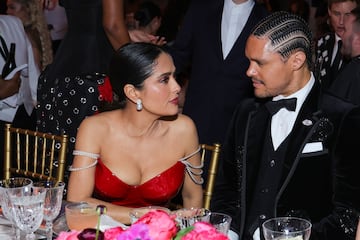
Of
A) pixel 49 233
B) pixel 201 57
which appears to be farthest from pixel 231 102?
pixel 49 233

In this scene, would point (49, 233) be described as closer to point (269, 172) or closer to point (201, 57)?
point (269, 172)

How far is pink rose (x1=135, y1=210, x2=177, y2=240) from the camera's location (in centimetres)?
160

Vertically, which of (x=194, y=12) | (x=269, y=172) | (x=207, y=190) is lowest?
(x=207, y=190)

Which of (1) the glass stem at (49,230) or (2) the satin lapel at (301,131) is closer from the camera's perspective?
(1) the glass stem at (49,230)

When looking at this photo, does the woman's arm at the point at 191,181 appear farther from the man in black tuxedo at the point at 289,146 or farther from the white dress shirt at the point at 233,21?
the white dress shirt at the point at 233,21

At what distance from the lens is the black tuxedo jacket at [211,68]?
13.2ft

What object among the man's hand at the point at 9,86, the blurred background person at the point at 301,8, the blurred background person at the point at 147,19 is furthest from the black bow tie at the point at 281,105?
the blurred background person at the point at 301,8

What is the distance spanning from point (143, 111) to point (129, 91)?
0.34ft

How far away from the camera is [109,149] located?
3.06m

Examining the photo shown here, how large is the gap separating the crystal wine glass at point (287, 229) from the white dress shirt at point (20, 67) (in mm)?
3033

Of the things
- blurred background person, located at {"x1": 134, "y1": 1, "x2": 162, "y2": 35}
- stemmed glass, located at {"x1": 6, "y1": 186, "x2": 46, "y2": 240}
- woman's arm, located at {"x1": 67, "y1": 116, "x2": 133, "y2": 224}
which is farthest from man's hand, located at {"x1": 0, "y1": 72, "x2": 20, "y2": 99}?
stemmed glass, located at {"x1": 6, "y1": 186, "x2": 46, "y2": 240}

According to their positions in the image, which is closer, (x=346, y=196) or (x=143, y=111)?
(x=346, y=196)

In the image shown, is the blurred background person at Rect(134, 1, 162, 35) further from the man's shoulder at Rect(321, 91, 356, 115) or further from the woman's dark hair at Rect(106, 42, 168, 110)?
the man's shoulder at Rect(321, 91, 356, 115)

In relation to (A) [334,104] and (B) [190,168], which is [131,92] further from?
(A) [334,104]
